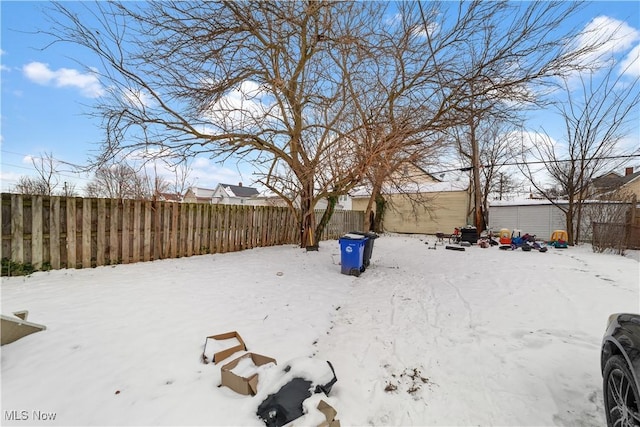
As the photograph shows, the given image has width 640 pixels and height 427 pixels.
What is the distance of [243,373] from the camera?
2.34 m

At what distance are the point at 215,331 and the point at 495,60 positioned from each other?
6.96m

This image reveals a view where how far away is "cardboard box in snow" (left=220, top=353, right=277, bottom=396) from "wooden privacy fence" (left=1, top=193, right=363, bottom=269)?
15.8 ft

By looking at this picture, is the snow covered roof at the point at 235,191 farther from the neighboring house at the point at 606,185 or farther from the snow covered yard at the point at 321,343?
the neighboring house at the point at 606,185

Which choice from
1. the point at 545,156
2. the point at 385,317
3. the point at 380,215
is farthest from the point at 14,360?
the point at 545,156

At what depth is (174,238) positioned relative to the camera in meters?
6.95

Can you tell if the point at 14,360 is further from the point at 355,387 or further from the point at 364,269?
the point at 364,269

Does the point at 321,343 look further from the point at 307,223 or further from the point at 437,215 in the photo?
the point at 437,215

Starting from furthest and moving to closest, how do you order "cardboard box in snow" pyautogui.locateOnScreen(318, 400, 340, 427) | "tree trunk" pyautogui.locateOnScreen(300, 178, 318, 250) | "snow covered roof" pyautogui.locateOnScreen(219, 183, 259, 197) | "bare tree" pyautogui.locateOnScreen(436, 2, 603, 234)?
"snow covered roof" pyautogui.locateOnScreen(219, 183, 259, 197), "tree trunk" pyautogui.locateOnScreen(300, 178, 318, 250), "bare tree" pyautogui.locateOnScreen(436, 2, 603, 234), "cardboard box in snow" pyautogui.locateOnScreen(318, 400, 340, 427)

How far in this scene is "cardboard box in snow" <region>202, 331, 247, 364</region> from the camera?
8.43 feet

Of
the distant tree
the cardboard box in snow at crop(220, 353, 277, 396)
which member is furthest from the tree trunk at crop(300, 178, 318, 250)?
the distant tree

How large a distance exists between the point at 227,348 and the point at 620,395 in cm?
298

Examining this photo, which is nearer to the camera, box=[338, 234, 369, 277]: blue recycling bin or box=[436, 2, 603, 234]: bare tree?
box=[436, 2, 603, 234]: bare tree

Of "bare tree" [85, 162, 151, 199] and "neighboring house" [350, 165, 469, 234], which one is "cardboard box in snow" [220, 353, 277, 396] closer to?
"bare tree" [85, 162, 151, 199]

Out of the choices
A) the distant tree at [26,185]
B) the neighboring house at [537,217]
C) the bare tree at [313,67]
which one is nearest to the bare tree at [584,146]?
the neighboring house at [537,217]
